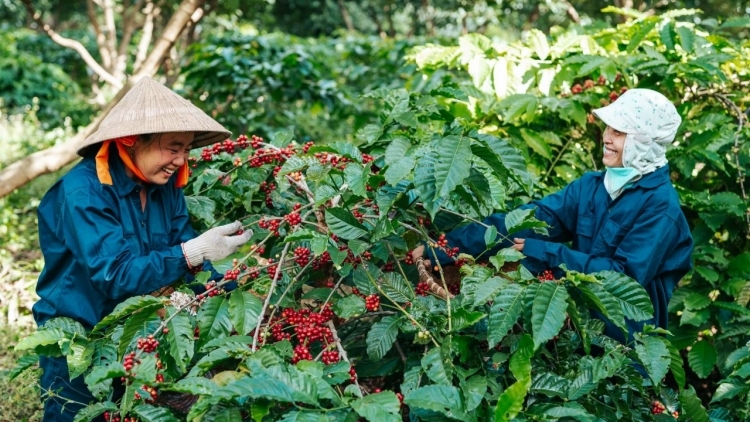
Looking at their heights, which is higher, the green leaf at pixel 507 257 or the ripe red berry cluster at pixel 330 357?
the green leaf at pixel 507 257

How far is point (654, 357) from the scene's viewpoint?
6.79 feet

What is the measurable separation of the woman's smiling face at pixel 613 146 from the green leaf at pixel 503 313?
35.1 inches

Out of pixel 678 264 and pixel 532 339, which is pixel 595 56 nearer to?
pixel 678 264

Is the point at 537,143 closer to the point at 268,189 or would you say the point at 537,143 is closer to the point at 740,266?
the point at 740,266

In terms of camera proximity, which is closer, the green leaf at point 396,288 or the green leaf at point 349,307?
the green leaf at point 349,307

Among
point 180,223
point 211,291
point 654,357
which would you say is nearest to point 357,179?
point 211,291

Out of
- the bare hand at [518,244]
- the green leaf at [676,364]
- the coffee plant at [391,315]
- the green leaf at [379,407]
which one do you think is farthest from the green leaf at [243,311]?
the green leaf at [676,364]

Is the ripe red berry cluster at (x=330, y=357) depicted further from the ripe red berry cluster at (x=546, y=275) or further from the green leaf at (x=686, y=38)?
the green leaf at (x=686, y=38)

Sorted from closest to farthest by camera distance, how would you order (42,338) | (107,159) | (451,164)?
(451,164) < (42,338) < (107,159)

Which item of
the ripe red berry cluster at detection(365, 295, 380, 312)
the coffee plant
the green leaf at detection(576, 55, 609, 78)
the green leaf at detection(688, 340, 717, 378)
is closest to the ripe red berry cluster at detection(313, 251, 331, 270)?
the coffee plant

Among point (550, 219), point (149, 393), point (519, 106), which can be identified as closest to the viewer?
point (149, 393)

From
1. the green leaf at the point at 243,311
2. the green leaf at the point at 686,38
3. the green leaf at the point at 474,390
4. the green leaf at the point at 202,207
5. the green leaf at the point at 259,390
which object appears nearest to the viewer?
the green leaf at the point at 259,390

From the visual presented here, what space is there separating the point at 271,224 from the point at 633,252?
125 centimetres

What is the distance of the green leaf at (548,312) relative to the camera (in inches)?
72.9
